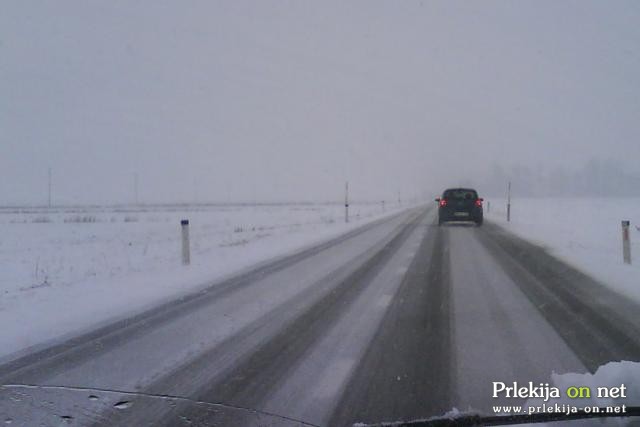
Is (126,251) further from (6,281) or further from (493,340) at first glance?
(493,340)

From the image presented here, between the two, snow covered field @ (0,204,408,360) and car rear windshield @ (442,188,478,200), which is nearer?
snow covered field @ (0,204,408,360)

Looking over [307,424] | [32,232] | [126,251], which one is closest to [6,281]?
[126,251]

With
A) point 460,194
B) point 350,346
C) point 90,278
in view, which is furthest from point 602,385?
point 460,194

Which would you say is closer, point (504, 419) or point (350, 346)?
point (504, 419)

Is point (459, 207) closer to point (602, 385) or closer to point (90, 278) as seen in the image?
point (90, 278)

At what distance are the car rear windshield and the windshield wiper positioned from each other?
22602 mm

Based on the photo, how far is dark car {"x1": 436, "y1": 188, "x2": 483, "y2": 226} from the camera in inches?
986

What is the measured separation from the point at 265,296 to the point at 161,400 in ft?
13.5

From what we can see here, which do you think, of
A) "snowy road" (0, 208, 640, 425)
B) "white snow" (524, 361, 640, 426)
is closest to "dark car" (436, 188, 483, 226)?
"snowy road" (0, 208, 640, 425)

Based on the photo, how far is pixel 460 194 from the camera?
2548cm

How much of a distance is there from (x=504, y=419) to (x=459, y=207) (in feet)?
74.6

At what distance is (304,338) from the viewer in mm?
5492

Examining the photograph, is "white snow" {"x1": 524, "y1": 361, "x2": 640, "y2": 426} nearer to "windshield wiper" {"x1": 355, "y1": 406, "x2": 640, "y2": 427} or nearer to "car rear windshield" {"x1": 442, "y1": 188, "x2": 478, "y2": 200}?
"windshield wiper" {"x1": 355, "y1": 406, "x2": 640, "y2": 427}

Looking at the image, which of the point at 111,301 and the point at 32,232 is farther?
the point at 32,232
